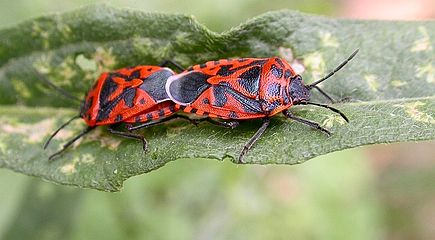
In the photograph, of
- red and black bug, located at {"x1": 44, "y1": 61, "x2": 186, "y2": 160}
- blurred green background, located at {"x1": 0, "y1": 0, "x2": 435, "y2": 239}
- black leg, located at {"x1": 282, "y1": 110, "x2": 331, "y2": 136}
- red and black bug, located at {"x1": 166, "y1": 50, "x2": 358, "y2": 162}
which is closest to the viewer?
black leg, located at {"x1": 282, "y1": 110, "x2": 331, "y2": 136}

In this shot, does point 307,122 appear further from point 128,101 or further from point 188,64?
point 128,101

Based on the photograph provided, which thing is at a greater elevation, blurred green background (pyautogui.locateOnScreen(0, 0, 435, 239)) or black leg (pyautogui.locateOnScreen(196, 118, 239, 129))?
black leg (pyautogui.locateOnScreen(196, 118, 239, 129))

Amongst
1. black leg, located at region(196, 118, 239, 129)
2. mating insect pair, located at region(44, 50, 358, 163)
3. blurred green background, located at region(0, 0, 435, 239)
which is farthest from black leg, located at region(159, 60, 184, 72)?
blurred green background, located at region(0, 0, 435, 239)

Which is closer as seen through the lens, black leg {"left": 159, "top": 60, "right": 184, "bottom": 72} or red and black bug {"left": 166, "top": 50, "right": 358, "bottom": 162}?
red and black bug {"left": 166, "top": 50, "right": 358, "bottom": 162}

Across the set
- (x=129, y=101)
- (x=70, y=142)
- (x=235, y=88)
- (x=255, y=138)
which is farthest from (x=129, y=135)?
(x=255, y=138)

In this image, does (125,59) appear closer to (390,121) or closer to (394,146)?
(390,121)

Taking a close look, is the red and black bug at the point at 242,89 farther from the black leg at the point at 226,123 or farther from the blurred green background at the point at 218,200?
the blurred green background at the point at 218,200

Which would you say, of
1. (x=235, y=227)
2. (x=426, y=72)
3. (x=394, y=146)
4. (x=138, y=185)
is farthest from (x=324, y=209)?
(x=426, y=72)

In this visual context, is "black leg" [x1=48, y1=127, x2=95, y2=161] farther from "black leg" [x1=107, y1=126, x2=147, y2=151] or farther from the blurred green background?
the blurred green background

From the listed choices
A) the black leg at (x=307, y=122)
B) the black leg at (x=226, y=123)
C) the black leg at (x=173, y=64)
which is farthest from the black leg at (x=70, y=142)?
the black leg at (x=307, y=122)
